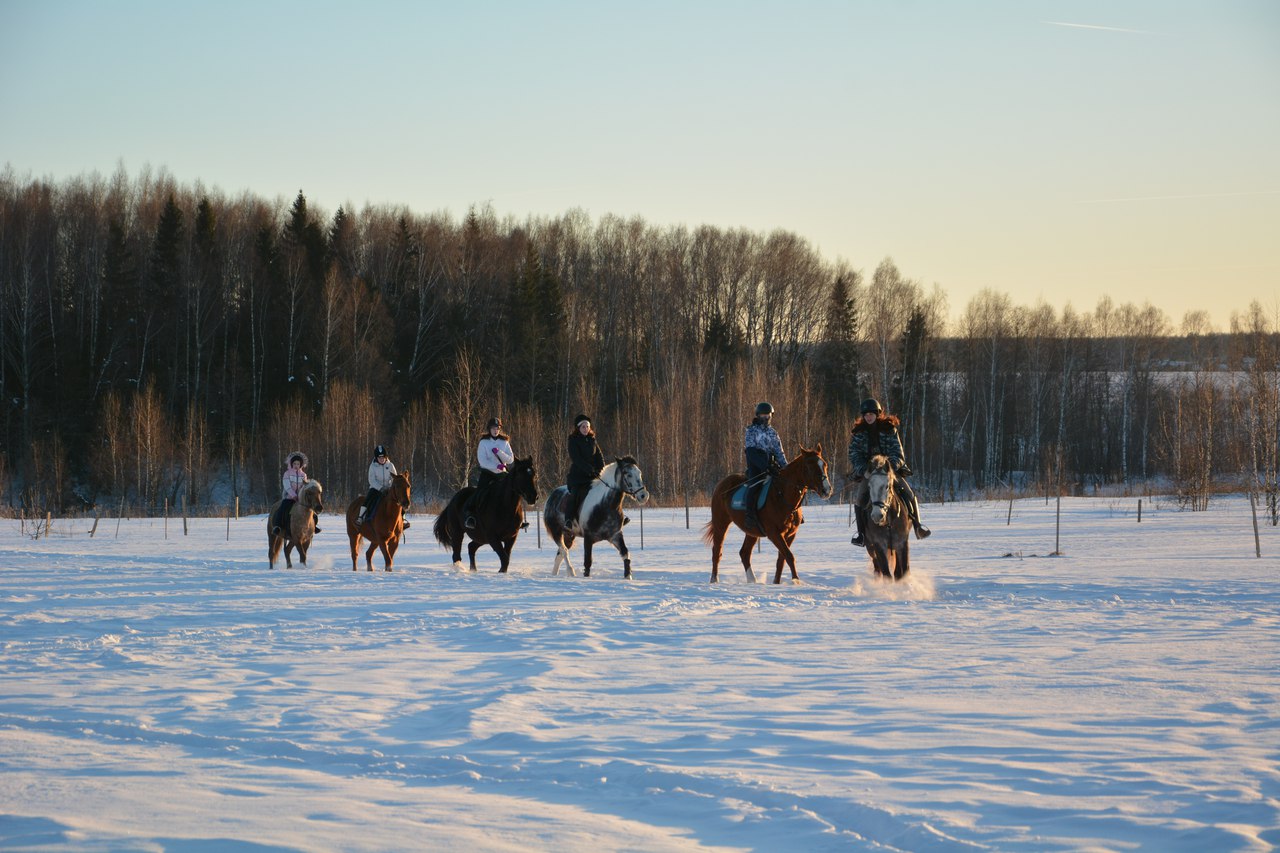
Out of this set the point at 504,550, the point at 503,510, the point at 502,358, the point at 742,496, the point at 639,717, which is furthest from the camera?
the point at 502,358

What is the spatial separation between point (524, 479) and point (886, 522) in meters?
5.18

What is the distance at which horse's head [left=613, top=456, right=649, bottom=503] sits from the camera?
15.5 meters

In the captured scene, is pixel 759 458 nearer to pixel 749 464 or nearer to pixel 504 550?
pixel 749 464

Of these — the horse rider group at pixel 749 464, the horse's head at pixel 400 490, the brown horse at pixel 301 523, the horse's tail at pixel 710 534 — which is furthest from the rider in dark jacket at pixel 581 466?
the brown horse at pixel 301 523

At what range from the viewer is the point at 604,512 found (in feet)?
52.5

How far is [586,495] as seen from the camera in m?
16.2

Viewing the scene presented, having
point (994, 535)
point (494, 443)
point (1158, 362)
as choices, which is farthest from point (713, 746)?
point (1158, 362)

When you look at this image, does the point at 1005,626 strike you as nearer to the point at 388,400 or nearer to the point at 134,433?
the point at 134,433

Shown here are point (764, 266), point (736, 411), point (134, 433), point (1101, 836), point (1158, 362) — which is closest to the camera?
point (1101, 836)

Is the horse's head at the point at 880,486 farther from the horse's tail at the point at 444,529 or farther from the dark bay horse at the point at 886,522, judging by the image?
the horse's tail at the point at 444,529

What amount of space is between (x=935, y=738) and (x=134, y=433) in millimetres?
42488

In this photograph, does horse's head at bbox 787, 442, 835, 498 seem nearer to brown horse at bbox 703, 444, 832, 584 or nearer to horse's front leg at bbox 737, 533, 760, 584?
brown horse at bbox 703, 444, 832, 584

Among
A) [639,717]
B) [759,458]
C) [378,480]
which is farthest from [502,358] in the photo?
[639,717]

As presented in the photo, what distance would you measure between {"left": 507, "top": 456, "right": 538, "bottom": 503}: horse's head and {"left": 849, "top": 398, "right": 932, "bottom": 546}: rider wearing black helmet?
454 cm
